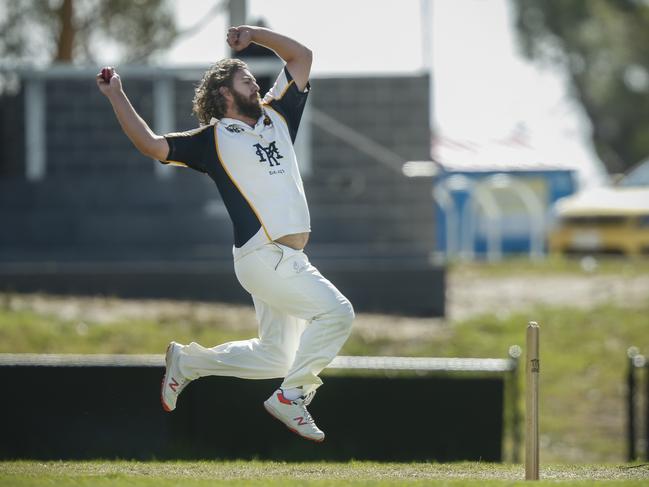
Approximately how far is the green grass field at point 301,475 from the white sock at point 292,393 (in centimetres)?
42

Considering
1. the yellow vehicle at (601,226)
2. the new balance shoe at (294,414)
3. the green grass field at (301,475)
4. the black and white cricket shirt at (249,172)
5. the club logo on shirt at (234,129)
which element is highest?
the club logo on shirt at (234,129)

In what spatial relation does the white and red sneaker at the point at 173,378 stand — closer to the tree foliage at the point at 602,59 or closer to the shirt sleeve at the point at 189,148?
the shirt sleeve at the point at 189,148

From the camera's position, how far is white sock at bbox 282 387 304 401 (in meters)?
7.18

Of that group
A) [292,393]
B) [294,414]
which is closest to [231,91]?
[292,393]

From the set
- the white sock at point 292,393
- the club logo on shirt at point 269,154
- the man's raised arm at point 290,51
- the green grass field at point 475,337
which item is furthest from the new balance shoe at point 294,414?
the green grass field at point 475,337

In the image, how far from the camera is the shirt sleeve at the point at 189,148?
7.12 m

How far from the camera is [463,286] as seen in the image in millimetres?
22609

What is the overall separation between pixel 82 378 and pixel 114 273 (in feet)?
28.4

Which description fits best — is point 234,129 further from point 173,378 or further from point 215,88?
point 173,378

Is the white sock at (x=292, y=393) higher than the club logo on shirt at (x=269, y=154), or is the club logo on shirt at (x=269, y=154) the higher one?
the club logo on shirt at (x=269, y=154)

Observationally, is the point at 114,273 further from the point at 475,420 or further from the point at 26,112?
the point at 475,420

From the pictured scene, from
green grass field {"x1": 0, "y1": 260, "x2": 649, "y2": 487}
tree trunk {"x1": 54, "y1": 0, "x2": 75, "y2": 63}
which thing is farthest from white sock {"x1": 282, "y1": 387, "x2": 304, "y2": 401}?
tree trunk {"x1": 54, "y1": 0, "x2": 75, "y2": 63}

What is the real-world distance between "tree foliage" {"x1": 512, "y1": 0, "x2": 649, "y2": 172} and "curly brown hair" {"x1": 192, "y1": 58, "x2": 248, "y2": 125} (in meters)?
38.0

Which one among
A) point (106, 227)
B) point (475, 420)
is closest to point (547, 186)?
point (106, 227)
